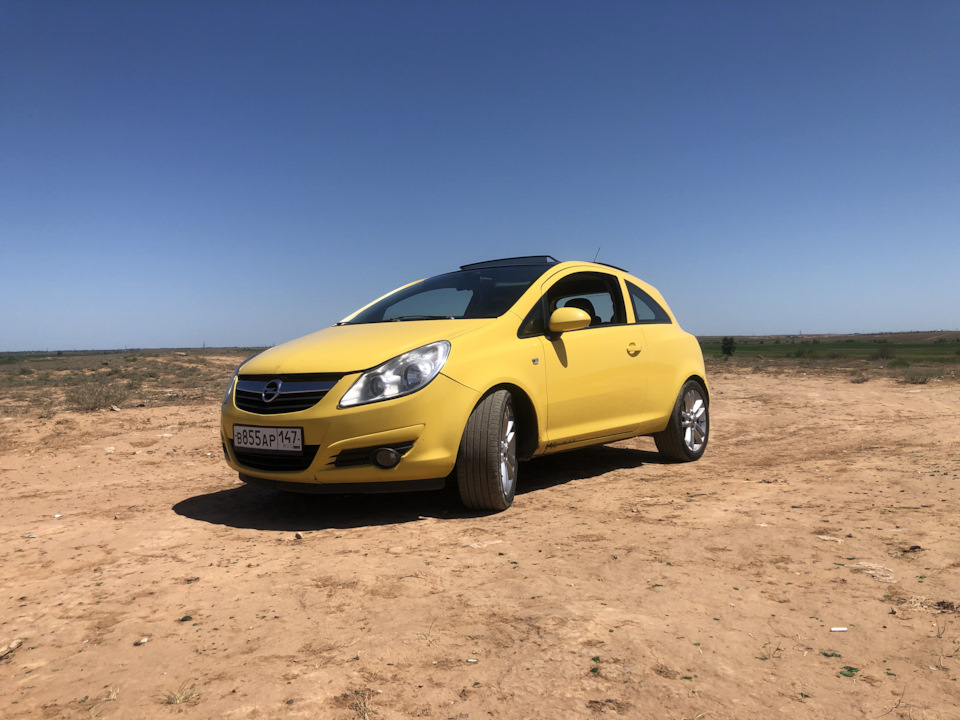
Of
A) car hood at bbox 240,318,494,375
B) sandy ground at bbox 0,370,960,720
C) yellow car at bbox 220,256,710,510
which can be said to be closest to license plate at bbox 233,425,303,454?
yellow car at bbox 220,256,710,510

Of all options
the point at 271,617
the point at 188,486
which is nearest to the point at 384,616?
the point at 271,617

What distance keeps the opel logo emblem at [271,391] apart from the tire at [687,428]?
3519 millimetres

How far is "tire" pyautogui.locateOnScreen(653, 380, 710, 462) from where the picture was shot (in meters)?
6.03

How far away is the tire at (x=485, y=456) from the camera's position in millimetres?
4094

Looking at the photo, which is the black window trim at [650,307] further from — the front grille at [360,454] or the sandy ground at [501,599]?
the front grille at [360,454]

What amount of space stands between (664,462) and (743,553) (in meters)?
2.97

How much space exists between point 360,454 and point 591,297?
8.46 feet

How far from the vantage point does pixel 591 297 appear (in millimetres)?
5594

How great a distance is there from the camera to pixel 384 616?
264 cm

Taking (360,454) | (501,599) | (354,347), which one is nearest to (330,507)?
(360,454)

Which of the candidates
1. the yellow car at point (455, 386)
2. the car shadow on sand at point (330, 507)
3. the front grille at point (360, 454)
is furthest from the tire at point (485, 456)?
the front grille at point (360, 454)

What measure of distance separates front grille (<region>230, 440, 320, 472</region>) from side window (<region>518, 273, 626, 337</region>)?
1963mm

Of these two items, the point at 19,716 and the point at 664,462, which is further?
the point at 664,462

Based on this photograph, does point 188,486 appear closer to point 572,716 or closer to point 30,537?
point 30,537
